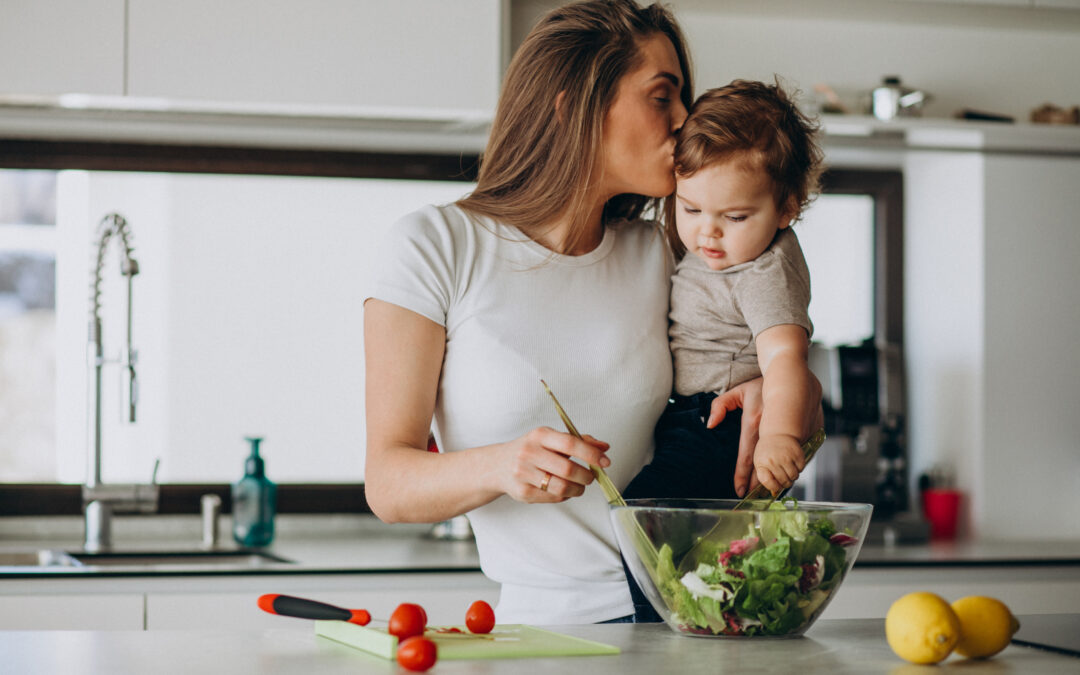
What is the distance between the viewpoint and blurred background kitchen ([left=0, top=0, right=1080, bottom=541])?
2.71 meters

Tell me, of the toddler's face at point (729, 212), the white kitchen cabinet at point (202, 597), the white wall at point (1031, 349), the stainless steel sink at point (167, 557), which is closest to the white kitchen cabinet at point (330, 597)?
the white kitchen cabinet at point (202, 597)

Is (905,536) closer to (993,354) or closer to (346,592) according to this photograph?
(993,354)

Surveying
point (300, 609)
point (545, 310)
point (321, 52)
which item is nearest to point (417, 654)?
point (300, 609)

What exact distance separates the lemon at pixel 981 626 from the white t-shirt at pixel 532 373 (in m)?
0.41

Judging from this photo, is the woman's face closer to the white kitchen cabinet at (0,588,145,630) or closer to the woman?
the woman

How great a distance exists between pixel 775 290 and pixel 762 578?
0.41m

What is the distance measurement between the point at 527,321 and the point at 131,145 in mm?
1775

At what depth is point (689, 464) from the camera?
131 cm

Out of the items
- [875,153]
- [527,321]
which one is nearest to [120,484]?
[527,321]

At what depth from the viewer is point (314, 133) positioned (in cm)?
276

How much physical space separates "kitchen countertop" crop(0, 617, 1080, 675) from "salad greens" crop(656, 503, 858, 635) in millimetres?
21

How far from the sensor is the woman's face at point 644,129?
1.36m

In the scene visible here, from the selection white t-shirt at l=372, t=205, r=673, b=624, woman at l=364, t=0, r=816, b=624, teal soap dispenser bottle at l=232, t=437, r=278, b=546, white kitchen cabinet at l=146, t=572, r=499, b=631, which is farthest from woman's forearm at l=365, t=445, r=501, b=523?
teal soap dispenser bottle at l=232, t=437, r=278, b=546

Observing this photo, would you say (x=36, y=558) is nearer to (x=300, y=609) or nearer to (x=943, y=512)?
(x=300, y=609)
